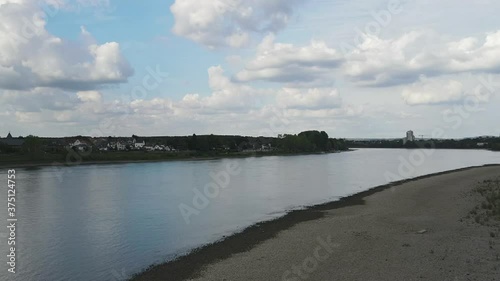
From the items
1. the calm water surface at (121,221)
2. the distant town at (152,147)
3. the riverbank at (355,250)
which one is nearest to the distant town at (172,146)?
the distant town at (152,147)

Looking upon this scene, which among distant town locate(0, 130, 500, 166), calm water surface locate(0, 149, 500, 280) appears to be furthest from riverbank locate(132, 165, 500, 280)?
distant town locate(0, 130, 500, 166)

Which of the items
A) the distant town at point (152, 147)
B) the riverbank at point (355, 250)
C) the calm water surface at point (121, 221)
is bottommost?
the calm water surface at point (121, 221)

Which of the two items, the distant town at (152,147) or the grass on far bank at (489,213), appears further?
the distant town at (152,147)

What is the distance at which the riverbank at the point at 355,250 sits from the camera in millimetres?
11281

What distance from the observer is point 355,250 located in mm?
13711

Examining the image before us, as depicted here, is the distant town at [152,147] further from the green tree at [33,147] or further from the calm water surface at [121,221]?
the calm water surface at [121,221]

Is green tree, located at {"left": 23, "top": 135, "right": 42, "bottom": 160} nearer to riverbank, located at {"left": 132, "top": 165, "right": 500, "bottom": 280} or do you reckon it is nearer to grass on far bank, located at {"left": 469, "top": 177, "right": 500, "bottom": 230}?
riverbank, located at {"left": 132, "top": 165, "right": 500, "bottom": 280}

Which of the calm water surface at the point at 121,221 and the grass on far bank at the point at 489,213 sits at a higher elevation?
the grass on far bank at the point at 489,213

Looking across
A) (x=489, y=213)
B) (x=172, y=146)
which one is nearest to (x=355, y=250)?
(x=489, y=213)

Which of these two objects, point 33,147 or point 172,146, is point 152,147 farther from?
point 33,147

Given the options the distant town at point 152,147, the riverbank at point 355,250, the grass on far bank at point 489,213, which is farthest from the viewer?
the distant town at point 152,147

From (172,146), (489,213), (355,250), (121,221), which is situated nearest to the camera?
(355,250)

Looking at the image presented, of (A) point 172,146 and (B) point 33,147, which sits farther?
(A) point 172,146

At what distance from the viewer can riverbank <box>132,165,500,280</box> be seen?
Answer: 37.0 feet
